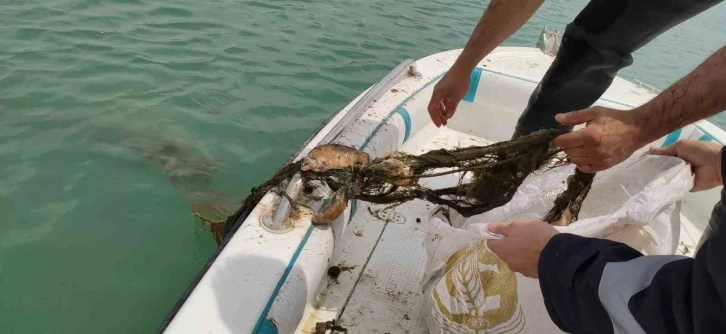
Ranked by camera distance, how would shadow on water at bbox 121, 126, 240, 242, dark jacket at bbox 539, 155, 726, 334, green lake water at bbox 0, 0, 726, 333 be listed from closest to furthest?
dark jacket at bbox 539, 155, 726, 334 < green lake water at bbox 0, 0, 726, 333 < shadow on water at bbox 121, 126, 240, 242

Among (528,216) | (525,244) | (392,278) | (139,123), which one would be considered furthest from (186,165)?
(525,244)

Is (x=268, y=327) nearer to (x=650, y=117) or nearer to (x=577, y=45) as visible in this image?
(x=650, y=117)

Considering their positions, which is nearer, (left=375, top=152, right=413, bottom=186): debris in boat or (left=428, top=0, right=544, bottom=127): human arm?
(left=375, top=152, right=413, bottom=186): debris in boat

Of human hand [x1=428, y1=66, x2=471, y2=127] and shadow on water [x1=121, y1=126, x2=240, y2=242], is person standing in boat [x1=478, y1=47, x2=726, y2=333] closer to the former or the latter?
human hand [x1=428, y1=66, x2=471, y2=127]

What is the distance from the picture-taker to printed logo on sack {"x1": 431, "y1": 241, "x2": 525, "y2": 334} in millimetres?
1564

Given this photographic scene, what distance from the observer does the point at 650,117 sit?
52.6 inches

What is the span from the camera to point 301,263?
67.4 inches

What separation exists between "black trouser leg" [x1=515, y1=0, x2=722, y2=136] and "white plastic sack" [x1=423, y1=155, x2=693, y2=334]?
49 cm

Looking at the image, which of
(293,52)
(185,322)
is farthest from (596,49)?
(293,52)

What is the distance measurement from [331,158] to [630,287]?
3.74 feet

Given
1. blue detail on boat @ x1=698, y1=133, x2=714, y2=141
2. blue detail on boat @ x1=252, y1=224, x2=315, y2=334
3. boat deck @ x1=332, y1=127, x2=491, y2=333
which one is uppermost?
blue detail on boat @ x1=252, y1=224, x2=315, y2=334

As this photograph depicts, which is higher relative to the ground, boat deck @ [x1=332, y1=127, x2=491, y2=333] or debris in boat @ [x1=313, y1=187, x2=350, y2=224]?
debris in boat @ [x1=313, y1=187, x2=350, y2=224]

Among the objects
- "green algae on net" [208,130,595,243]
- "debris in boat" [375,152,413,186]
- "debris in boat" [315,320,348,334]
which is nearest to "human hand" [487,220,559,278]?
"green algae on net" [208,130,595,243]

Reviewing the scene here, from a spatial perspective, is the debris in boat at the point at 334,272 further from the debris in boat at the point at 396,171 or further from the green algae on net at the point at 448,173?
the debris in boat at the point at 396,171
